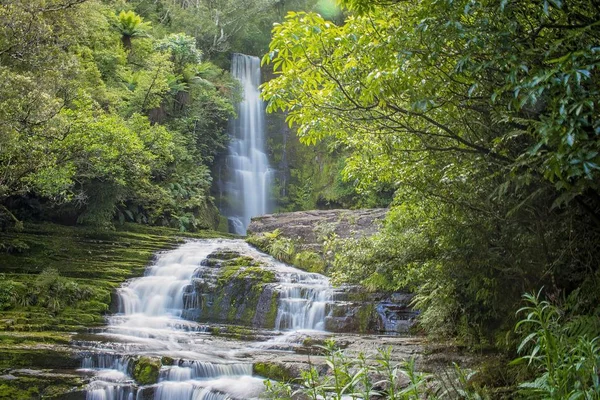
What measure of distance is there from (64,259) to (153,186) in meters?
6.02

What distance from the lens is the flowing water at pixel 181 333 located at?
7465 millimetres

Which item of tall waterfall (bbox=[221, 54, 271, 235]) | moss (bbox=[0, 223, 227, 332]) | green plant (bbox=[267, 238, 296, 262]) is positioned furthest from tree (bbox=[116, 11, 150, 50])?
green plant (bbox=[267, 238, 296, 262])

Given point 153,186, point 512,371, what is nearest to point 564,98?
point 512,371

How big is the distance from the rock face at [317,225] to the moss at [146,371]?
7.67 metres

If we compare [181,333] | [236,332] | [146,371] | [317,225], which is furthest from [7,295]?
[317,225]

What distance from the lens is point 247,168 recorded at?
26484 mm

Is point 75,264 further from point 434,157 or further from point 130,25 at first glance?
point 130,25

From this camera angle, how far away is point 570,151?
3250 mm

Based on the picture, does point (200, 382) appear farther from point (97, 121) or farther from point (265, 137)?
point (265, 137)

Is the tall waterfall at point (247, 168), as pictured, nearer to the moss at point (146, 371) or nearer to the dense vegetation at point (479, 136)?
the moss at point (146, 371)

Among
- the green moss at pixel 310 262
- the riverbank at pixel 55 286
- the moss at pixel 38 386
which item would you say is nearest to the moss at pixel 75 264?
the riverbank at pixel 55 286

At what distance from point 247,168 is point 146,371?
19178mm

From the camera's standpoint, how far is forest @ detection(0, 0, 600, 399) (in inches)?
133

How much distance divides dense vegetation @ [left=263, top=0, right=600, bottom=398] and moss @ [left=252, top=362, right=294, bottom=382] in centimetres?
236
